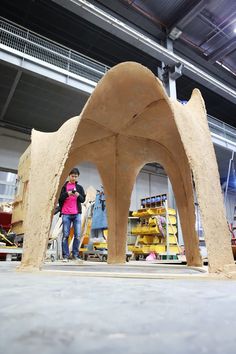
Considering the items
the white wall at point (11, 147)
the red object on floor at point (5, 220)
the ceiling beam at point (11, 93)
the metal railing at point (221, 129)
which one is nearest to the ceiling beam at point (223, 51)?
the metal railing at point (221, 129)

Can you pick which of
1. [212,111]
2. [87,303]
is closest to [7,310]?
[87,303]

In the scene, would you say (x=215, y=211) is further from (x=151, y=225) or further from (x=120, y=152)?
(x=151, y=225)

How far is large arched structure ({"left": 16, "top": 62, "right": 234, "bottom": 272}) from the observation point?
2213 mm

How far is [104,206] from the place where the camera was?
21.6ft

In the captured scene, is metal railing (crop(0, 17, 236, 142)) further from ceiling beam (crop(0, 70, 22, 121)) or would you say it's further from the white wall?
the white wall

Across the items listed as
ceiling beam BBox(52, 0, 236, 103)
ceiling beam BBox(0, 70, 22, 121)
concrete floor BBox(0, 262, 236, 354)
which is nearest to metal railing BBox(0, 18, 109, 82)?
ceiling beam BBox(0, 70, 22, 121)

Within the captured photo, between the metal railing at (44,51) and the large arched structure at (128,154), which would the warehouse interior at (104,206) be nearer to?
the metal railing at (44,51)

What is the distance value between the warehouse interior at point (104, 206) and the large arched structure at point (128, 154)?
199 mm

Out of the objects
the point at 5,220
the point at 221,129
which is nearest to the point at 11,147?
the point at 5,220

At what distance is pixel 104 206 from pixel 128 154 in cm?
262

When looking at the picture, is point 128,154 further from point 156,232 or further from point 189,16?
point 189,16

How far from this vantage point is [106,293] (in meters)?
1.21

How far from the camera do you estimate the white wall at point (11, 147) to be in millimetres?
10406

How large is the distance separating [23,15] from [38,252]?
355 inches
